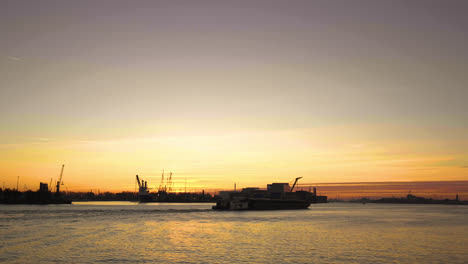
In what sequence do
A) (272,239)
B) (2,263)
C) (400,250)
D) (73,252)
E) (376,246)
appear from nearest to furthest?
(2,263) → (73,252) → (400,250) → (376,246) → (272,239)

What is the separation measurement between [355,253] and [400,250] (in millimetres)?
6288

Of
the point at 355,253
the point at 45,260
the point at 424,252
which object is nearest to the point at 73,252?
the point at 45,260

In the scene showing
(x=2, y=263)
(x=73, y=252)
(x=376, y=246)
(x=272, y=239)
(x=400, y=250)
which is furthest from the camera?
(x=272, y=239)

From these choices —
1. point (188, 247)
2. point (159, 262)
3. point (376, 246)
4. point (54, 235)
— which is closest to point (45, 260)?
point (159, 262)

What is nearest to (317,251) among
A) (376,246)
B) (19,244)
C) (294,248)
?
(294,248)

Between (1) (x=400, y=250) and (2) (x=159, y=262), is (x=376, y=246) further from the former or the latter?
(2) (x=159, y=262)

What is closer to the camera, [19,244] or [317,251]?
[317,251]

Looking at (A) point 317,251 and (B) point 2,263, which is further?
(A) point 317,251

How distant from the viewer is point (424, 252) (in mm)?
42188

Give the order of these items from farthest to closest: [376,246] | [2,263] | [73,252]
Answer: [376,246] → [73,252] → [2,263]

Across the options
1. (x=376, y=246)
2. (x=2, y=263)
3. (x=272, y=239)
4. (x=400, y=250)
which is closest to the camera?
(x=2, y=263)

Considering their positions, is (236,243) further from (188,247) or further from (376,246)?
(376,246)

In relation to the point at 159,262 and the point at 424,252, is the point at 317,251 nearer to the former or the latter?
the point at 424,252

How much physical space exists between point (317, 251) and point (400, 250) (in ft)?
31.9
